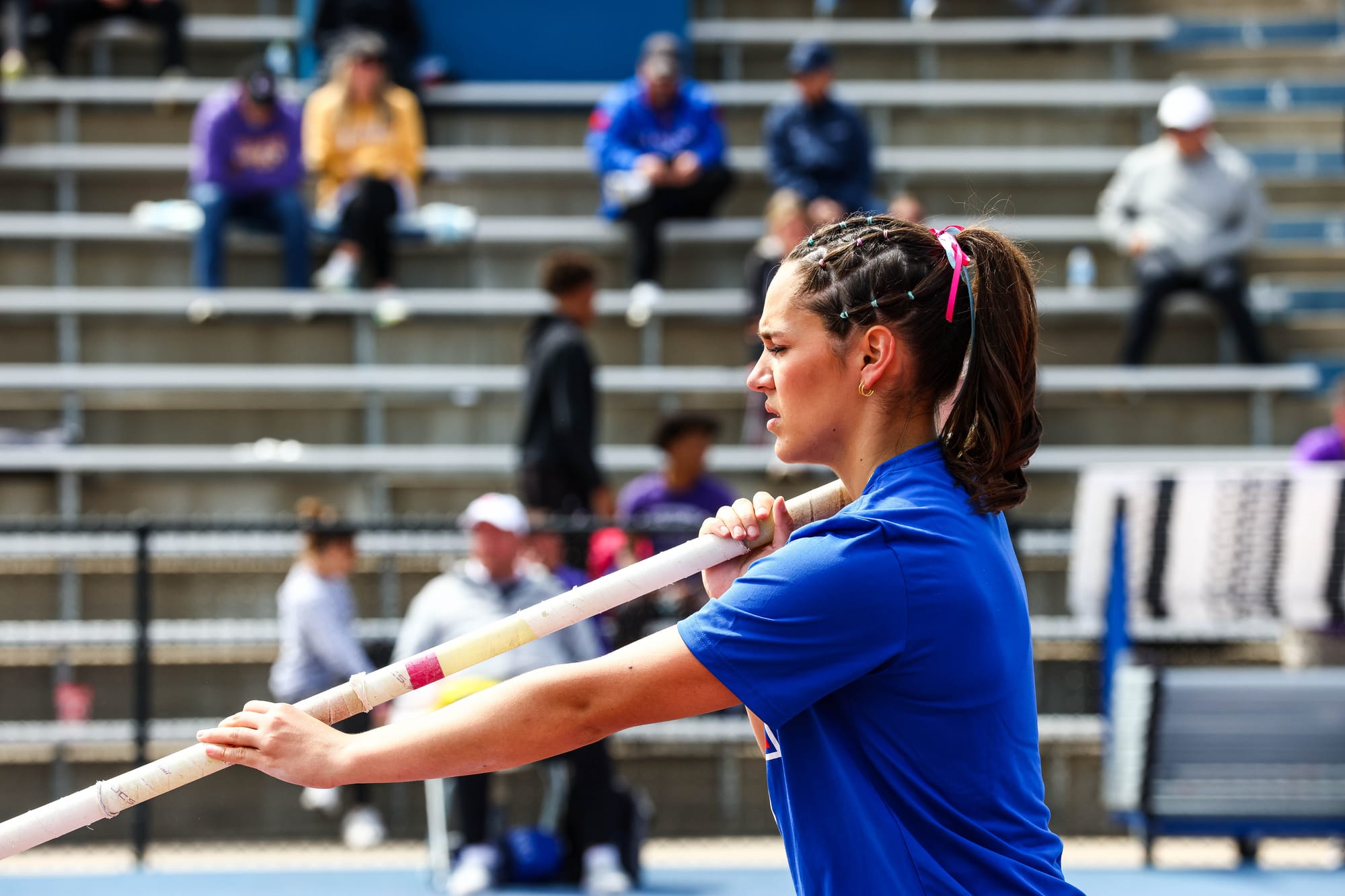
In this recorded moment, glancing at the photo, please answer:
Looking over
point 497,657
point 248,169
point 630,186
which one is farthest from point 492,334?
point 497,657

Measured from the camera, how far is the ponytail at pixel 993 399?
74.4 inches

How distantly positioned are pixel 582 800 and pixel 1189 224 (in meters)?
5.19

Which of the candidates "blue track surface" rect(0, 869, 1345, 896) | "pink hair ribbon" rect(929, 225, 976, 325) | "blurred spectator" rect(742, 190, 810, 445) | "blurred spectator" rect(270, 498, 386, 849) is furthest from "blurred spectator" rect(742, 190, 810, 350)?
"pink hair ribbon" rect(929, 225, 976, 325)

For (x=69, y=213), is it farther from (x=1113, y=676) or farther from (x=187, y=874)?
(x=1113, y=676)

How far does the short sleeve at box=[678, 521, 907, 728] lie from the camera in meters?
1.75

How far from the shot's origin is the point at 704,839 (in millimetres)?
7207

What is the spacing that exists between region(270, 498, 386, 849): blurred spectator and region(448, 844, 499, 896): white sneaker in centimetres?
87

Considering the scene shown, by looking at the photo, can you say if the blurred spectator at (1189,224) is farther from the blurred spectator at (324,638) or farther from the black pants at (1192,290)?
the blurred spectator at (324,638)

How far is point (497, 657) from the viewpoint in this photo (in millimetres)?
6098

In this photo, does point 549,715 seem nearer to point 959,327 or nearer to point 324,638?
point 959,327

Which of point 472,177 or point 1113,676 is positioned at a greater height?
point 472,177

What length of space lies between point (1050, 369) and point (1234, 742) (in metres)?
3.42

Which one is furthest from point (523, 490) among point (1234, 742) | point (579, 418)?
point (1234, 742)

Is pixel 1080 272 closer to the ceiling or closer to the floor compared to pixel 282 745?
closer to the ceiling
